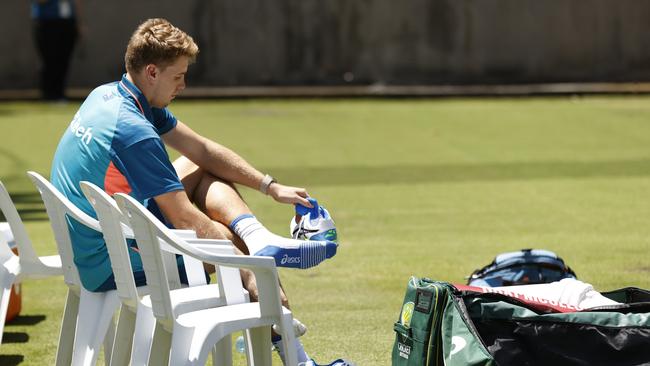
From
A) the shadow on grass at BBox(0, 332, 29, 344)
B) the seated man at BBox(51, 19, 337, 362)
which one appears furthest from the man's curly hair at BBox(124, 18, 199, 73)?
the shadow on grass at BBox(0, 332, 29, 344)

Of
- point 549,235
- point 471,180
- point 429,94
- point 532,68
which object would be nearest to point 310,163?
point 471,180

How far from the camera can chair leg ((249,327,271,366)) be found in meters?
4.80

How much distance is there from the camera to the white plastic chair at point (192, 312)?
434 centimetres

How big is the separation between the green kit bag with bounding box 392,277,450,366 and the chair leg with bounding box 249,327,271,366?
1.58 feet

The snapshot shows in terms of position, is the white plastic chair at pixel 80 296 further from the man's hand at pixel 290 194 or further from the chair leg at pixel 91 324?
the man's hand at pixel 290 194

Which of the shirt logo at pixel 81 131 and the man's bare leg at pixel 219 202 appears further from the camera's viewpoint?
the man's bare leg at pixel 219 202

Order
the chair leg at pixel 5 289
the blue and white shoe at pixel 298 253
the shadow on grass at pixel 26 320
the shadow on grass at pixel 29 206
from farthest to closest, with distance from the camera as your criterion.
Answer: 1. the shadow on grass at pixel 29 206
2. the shadow on grass at pixel 26 320
3. the chair leg at pixel 5 289
4. the blue and white shoe at pixel 298 253

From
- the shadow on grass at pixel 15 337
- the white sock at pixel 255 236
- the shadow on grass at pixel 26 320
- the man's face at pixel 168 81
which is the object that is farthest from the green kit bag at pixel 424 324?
the shadow on grass at pixel 26 320

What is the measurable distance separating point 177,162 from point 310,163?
8472 mm

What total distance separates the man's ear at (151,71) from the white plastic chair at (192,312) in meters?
0.91

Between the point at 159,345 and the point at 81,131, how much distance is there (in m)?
1.05

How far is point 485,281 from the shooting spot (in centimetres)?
677

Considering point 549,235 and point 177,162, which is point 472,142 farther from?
point 177,162

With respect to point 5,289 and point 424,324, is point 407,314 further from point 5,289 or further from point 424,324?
point 5,289
